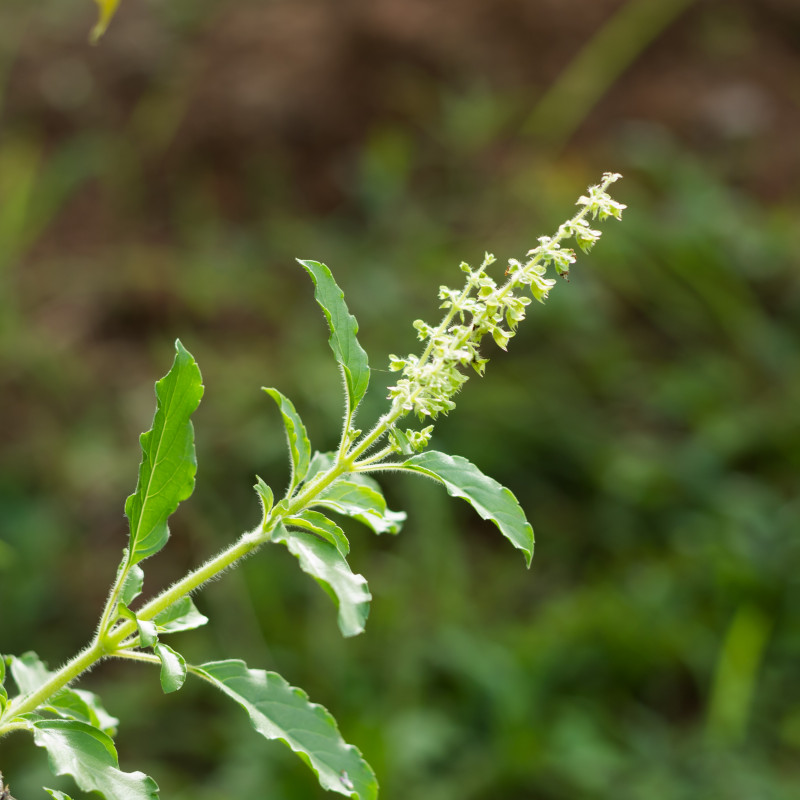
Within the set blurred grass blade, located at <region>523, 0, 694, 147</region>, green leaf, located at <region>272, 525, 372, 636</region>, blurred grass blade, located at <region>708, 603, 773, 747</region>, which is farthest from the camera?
blurred grass blade, located at <region>523, 0, 694, 147</region>

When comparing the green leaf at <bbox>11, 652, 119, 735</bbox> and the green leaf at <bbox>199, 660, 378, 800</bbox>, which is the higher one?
the green leaf at <bbox>199, 660, 378, 800</bbox>

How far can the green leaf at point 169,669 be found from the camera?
67cm

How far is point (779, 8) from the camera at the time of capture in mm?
4230

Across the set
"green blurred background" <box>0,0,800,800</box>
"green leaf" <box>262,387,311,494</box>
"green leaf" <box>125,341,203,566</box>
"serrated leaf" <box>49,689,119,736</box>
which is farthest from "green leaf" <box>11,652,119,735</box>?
"green blurred background" <box>0,0,800,800</box>

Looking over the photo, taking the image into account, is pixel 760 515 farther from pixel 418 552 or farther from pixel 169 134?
pixel 169 134

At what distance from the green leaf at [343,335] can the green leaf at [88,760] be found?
277 mm

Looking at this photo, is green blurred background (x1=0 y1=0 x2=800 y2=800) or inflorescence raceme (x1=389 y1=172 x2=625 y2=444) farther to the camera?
green blurred background (x1=0 y1=0 x2=800 y2=800)

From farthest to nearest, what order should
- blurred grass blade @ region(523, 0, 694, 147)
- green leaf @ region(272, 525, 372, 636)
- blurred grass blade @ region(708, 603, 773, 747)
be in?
blurred grass blade @ region(523, 0, 694, 147)
blurred grass blade @ region(708, 603, 773, 747)
green leaf @ region(272, 525, 372, 636)

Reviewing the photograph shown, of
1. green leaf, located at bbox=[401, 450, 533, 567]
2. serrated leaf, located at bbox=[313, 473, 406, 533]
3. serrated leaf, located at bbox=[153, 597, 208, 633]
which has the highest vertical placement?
green leaf, located at bbox=[401, 450, 533, 567]

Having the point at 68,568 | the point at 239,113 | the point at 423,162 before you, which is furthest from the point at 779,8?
the point at 68,568

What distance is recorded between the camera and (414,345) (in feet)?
9.50

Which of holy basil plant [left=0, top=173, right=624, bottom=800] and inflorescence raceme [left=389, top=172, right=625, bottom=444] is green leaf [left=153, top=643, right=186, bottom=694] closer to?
holy basil plant [left=0, top=173, right=624, bottom=800]

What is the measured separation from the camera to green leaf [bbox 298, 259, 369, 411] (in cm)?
73

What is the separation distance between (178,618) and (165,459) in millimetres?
115
